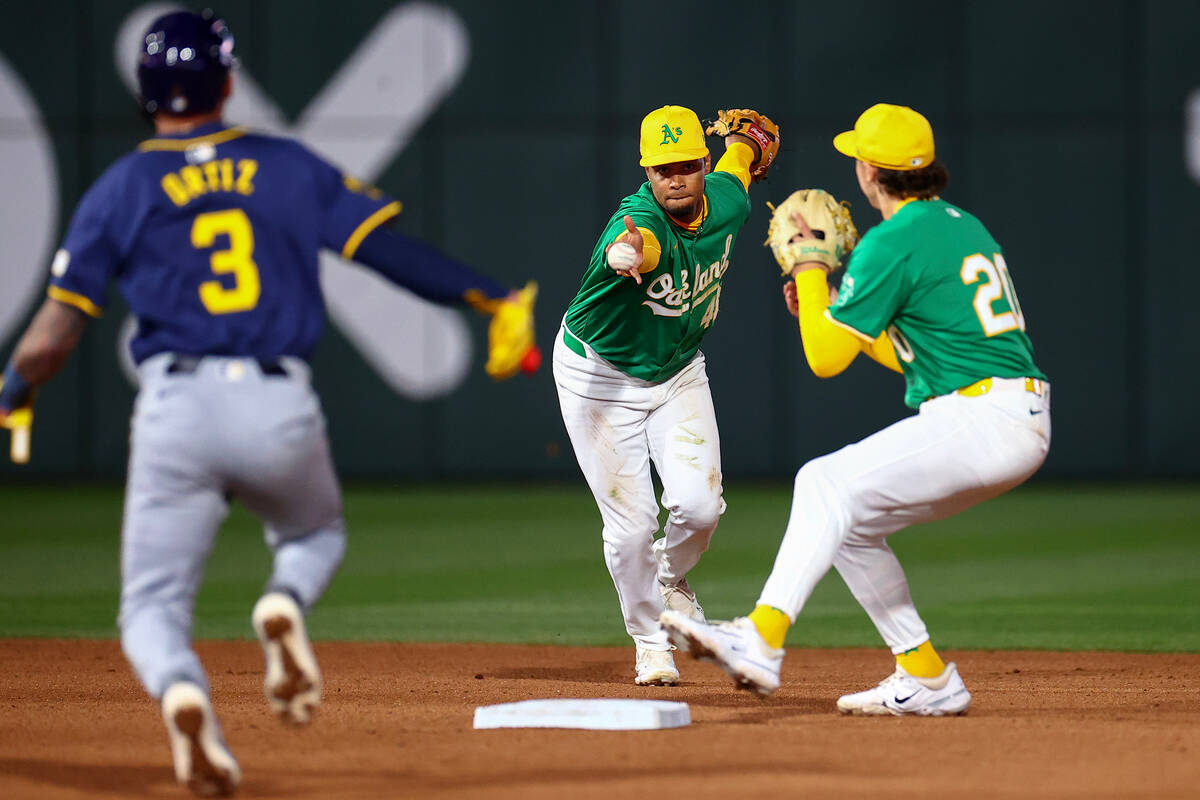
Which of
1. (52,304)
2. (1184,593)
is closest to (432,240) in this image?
(1184,593)

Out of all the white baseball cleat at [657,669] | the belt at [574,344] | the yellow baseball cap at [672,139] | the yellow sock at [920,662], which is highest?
the yellow baseball cap at [672,139]

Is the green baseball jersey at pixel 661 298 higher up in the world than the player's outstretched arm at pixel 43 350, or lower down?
A: lower down

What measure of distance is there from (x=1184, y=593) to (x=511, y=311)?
681 cm

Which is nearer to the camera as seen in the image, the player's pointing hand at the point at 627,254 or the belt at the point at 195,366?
the belt at the point at 195,366

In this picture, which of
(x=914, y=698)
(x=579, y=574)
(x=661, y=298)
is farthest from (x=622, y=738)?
(x=579, y=574)

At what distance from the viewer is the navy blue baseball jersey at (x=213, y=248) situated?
420cm

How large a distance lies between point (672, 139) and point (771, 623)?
221 cm

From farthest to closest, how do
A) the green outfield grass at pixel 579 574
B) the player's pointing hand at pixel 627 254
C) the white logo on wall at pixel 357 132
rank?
the white logo on wall at pixel 357 132 → the green outfield grass at pixel 579 574 → the player's pointing hand at pixel 627 254

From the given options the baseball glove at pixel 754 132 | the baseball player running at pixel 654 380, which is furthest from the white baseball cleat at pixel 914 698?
the baseball glove at pixel 754 132

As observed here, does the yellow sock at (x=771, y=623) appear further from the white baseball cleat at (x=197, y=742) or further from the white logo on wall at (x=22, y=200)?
the white logo on wall at (x=22, y=200)

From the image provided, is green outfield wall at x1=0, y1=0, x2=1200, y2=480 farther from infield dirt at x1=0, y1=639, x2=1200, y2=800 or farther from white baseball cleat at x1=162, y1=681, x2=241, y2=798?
white baseball cleat at x1=162, y1=681, x2=241, y2=798

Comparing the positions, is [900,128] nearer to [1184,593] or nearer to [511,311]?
[511,311]

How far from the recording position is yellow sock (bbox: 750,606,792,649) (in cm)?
499

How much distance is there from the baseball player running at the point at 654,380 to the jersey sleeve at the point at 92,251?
7.93 feet
